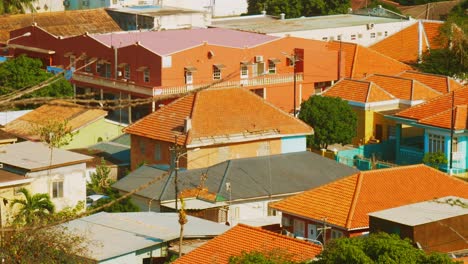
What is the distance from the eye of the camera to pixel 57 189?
2748 centimetres

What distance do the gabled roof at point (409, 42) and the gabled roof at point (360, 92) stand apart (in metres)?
8.76

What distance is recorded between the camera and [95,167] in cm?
3109

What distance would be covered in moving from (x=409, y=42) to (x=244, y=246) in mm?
29459

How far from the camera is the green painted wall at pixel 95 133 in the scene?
35862 millimetres

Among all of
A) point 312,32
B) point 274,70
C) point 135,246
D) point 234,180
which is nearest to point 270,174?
point 234,180

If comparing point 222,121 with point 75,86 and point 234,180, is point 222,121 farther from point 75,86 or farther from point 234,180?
point 75,86

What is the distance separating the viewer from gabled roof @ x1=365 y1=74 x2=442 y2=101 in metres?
37.6

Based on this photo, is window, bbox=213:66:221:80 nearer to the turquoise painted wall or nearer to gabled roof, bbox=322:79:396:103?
gabled roof, bbox=322:79:396:103

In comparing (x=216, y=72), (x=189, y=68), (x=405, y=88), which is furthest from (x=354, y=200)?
(x=216, y=72)

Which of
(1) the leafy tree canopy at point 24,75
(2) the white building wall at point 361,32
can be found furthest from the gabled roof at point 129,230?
(2) the white building wall at point 361,32

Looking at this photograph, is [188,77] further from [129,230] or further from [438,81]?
[129,230]

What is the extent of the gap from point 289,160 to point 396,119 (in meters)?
5.68

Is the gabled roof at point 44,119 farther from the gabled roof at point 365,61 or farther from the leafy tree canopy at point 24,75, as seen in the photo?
the gabled roof at point 365,61

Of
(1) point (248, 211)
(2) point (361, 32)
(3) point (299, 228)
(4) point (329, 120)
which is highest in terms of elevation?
(2) point (361, 32)
